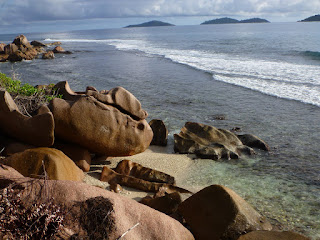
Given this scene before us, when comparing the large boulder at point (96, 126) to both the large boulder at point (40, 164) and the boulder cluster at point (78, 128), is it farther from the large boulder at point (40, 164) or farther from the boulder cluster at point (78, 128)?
the large boulder at point (40, 164)

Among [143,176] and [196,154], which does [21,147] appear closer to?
[143,176]

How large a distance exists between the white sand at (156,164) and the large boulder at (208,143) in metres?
0.33

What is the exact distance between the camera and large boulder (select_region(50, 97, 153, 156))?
21.6 feet

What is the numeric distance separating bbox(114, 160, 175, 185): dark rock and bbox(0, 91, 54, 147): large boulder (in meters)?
1.56

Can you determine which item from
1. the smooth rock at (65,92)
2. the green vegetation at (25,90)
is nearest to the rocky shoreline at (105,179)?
the smooth rock at (65,92)

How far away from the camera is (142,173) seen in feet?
22.1

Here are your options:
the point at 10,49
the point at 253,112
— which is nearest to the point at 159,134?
the point at 253,112

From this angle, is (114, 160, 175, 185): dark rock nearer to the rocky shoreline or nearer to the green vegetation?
the rocky shoreline

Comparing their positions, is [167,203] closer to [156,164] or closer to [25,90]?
[156,164]

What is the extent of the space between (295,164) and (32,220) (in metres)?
6.17

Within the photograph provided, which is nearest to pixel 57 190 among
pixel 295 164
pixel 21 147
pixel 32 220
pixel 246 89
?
pixel 32 220

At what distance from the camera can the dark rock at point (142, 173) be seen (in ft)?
21.5

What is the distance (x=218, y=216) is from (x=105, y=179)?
8.83ft

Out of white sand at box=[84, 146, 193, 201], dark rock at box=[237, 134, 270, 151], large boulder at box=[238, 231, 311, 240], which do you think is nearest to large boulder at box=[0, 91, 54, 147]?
white sand at box=[84, 146, 193, 201]
